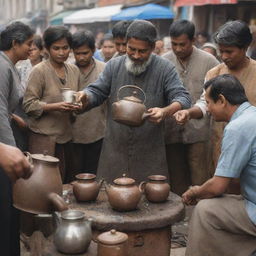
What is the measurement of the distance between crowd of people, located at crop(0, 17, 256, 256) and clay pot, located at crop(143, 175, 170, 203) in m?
0.22

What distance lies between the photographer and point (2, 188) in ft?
13.1

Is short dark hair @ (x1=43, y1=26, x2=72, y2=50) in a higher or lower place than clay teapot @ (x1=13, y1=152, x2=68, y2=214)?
higher

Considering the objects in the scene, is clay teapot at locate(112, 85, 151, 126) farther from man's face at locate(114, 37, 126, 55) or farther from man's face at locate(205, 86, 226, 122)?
man's face at locate(114, 37, 126, 55)

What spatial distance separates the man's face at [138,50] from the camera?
4.39 meters

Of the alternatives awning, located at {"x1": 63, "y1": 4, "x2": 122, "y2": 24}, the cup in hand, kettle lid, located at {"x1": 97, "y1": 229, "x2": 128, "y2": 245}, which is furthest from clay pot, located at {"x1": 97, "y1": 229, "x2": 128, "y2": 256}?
awning, located at {"x1": 63, "y1": 4, "x2": 122, "y2": 24}

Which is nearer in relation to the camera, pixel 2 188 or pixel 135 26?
pixel 2 188

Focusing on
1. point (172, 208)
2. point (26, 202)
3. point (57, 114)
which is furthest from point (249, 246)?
point (57, 114)

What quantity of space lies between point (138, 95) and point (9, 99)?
1.26 metres

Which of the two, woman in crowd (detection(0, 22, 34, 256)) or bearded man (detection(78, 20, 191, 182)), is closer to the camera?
woman in crowd (detection(0, 22, 34, 256))

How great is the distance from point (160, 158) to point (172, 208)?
85 centimetres

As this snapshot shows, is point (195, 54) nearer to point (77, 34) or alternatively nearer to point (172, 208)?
point (77, 34)

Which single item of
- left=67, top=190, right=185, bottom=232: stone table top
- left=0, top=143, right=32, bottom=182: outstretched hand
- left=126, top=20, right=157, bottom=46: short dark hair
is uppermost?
left=126, top=20, right=157, bottom=46: short dark hair

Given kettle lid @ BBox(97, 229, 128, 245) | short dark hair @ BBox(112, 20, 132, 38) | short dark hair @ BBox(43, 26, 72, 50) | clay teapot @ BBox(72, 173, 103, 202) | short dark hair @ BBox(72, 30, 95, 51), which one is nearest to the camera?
kettle lid @ BBox(97, 229, 128, 245)

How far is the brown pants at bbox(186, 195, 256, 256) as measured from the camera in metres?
3.57
